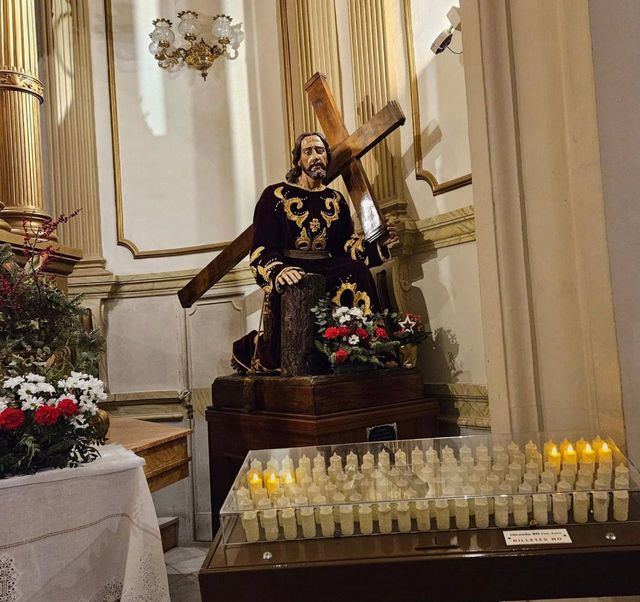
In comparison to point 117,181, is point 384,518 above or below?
below

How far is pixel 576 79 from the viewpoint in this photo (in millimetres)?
2051

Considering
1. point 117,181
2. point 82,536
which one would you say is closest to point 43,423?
point 82,536

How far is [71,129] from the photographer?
6254 mm

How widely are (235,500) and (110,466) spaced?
1157mm

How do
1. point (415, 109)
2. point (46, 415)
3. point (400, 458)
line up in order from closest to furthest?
point (400, 458) < point (46, 415) < point (415, 109)

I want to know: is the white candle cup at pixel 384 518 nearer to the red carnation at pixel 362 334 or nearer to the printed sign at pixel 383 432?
the printed sign at pixel 383 432

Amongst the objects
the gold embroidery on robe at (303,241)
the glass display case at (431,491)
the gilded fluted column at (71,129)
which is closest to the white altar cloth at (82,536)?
the glass display case at (431,491)

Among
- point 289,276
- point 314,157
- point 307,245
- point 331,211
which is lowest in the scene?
point 289,276

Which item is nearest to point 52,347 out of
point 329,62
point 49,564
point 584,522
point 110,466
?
point 110,466

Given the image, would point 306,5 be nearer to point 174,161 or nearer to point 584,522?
point 174,161

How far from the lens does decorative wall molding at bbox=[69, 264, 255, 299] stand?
6.00 m

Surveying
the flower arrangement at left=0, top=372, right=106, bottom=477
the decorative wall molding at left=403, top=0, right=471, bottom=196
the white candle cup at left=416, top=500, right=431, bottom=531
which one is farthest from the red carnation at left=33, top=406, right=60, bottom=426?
the decorative wall molding at left=403, top=0, right=471, bottom=196

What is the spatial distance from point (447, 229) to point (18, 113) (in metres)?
3.21

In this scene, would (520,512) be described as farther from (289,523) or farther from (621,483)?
(289,523)
